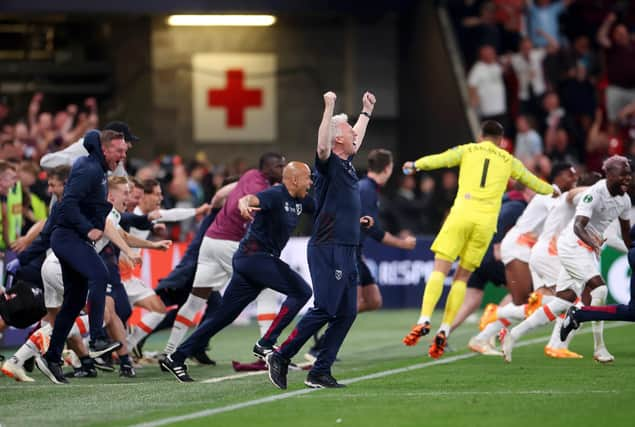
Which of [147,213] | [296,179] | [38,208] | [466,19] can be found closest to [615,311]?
[296,179]

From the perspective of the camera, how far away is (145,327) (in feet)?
50.9

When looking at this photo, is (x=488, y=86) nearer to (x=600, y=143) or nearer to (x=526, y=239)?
(x=600, y=143)

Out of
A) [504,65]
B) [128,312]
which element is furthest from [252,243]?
[504,65]

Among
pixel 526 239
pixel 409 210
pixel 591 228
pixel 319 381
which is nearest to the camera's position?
pixel 319 381

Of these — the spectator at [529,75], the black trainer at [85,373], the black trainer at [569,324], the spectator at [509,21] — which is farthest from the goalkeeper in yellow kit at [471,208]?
the spectator at [509,21]

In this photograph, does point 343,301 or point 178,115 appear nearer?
point 343,301

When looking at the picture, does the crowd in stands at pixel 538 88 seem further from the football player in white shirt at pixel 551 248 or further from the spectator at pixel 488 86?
the football player in white shirt at pixel 551 248

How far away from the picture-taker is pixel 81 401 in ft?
39.3

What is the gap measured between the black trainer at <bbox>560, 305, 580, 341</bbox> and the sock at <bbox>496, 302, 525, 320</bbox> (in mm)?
1091

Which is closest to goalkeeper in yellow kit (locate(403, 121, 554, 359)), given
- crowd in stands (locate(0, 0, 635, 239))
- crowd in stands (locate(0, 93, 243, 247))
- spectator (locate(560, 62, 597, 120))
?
crowd in stands (locate(0, 93, 243, 247))

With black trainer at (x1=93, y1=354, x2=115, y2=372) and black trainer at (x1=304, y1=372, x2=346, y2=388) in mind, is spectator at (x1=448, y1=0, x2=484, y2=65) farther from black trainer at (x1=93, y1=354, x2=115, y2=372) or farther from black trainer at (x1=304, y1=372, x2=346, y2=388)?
black trainer at (x1=304, y1=372, x2=346, y2=388)

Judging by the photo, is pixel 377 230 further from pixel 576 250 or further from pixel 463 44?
pixel 463 44

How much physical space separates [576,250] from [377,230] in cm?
203

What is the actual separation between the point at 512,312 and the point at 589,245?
151 centimetres
